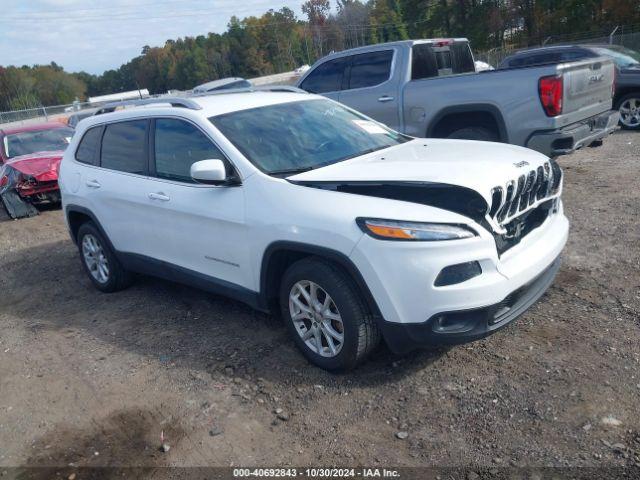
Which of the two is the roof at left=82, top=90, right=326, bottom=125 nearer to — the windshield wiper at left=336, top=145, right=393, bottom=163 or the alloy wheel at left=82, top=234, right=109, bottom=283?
the windshield wiper at left=336, top=145, right=393, bottom=163

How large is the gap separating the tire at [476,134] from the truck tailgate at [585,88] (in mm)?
863

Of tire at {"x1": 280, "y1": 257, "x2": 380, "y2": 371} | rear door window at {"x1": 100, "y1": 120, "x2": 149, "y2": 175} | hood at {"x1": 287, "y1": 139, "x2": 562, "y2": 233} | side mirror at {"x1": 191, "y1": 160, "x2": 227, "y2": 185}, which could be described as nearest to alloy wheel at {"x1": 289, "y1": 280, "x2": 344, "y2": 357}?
tire at {"x1": 280, "y1": 257, "x2": 380, "y2": 371}

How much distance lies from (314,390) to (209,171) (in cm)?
163

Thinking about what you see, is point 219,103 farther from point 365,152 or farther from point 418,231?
point 418,231

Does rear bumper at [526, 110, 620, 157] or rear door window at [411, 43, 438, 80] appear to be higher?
rear door window at [411, 43, 438, 80]

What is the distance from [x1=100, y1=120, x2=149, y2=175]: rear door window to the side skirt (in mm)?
807

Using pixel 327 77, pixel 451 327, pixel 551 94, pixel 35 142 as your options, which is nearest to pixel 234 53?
pixel 35 142

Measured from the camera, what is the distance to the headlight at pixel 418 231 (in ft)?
10.8

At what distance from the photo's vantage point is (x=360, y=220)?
3.44 metres

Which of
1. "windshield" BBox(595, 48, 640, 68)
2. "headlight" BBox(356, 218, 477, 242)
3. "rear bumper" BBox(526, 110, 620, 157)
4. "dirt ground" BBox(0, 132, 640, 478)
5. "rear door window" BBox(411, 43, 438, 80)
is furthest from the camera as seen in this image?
Answer: "windshield" BBox(595, 48, 640, 68)

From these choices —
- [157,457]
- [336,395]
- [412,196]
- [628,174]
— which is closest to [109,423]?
[157,457]

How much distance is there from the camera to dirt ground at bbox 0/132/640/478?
10.4 feet

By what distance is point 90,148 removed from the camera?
19.3 ft

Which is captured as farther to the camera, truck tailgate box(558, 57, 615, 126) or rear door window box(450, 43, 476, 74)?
rear door window box(450, 43, 476, 74)
